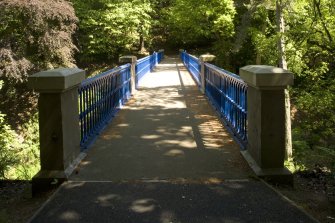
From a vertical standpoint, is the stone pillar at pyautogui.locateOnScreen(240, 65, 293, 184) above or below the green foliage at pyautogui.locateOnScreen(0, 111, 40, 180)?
Answer: above

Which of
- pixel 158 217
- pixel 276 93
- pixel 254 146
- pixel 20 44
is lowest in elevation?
pixel 158 217

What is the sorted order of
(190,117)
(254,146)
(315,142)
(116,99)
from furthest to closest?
(315,142)
(116,99)
(190,117)
(254,146)

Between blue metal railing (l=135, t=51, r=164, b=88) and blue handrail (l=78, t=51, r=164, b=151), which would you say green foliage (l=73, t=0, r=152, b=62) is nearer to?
blue metal railing (l=135, t=51, r=164, b=88)

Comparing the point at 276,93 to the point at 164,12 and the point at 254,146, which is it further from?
the point at 164,12

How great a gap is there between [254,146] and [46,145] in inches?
109

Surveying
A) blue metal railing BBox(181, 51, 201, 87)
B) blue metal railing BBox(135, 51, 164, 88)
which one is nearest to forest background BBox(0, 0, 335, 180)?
blue metal railing BBox(181, 51, 201, 87)

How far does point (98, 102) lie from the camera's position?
8.23 meters

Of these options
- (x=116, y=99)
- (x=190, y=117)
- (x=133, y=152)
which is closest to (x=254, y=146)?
(x=133, y=152)

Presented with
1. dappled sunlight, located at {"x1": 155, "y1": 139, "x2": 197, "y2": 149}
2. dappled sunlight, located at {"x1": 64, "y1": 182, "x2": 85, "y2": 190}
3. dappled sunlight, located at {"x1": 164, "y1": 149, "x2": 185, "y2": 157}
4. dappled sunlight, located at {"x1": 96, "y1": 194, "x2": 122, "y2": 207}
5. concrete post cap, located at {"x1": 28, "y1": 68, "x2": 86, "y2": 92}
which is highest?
concrete post cap, located at {"x1": 28, "y1": 68, "x2": 86, "y2": 92}

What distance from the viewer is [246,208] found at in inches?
177

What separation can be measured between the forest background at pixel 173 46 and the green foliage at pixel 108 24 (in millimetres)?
88

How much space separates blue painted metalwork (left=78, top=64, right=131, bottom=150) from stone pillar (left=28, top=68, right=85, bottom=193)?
1.18 m

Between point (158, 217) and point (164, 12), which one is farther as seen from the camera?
point (164, 12)

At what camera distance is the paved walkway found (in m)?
4.34
